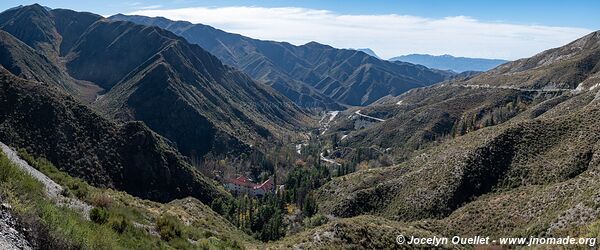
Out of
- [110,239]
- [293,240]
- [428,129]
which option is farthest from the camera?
[428,129]

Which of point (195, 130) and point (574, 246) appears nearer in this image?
point (574, 246)

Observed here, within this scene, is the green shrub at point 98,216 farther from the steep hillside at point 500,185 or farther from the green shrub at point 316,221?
the green shrub at point 316,221

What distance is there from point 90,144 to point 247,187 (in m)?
61.6

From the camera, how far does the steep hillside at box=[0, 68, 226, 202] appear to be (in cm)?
7712

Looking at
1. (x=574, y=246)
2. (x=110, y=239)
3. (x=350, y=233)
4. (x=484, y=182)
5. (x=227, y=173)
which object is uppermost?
(x=110, y=239)

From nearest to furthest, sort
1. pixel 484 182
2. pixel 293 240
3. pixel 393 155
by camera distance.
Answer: pixel 293 240 < pixel 484 182 < pixel 393 155

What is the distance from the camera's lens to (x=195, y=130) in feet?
626

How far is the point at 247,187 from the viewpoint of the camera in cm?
13888

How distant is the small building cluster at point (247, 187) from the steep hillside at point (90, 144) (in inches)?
1304

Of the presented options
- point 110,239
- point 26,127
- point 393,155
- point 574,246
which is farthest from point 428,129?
point 110,239

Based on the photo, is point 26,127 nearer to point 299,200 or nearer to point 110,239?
point 299,200

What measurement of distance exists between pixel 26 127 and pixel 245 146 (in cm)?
11789

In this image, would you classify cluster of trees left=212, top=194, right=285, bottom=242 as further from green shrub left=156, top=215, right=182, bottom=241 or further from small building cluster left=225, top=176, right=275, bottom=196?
green shrub left=156, top=215, right=182, bottom=241

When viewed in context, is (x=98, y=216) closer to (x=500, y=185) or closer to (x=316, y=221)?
(x=316, y=221)
